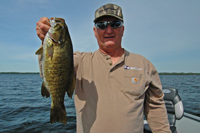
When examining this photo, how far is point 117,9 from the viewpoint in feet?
8.77

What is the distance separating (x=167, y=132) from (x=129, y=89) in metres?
1.35

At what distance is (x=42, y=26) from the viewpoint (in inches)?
75.4

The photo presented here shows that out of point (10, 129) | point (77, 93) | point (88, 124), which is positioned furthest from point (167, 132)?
point (10, 129)

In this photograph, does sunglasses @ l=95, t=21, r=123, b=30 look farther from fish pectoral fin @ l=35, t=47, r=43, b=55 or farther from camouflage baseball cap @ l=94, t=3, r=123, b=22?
fish pectoral fin @ l=35, t=47, r=43, b=55

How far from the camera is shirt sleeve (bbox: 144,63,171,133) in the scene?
2834mm

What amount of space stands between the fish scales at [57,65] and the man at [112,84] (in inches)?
6.9

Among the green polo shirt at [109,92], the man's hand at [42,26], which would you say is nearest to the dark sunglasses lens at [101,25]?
the green polo shirt at [109,92]

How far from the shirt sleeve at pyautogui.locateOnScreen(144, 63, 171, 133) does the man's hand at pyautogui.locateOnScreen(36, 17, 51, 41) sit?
6.79 feet

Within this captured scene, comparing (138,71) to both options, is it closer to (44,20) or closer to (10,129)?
(44,20)

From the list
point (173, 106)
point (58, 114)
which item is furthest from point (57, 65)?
point (173, 106)

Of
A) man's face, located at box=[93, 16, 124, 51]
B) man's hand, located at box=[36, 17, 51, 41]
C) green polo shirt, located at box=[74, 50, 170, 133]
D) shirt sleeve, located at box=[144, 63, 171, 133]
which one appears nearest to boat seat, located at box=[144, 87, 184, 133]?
shirt sleeve, located at box=[144, 63, 171, 133]

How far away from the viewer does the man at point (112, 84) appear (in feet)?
7.49

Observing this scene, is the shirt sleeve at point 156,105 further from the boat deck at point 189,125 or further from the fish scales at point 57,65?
the boat deck at point 189,125

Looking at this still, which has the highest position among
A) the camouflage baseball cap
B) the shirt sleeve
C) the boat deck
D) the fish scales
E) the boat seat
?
the camouflage baseball cap
